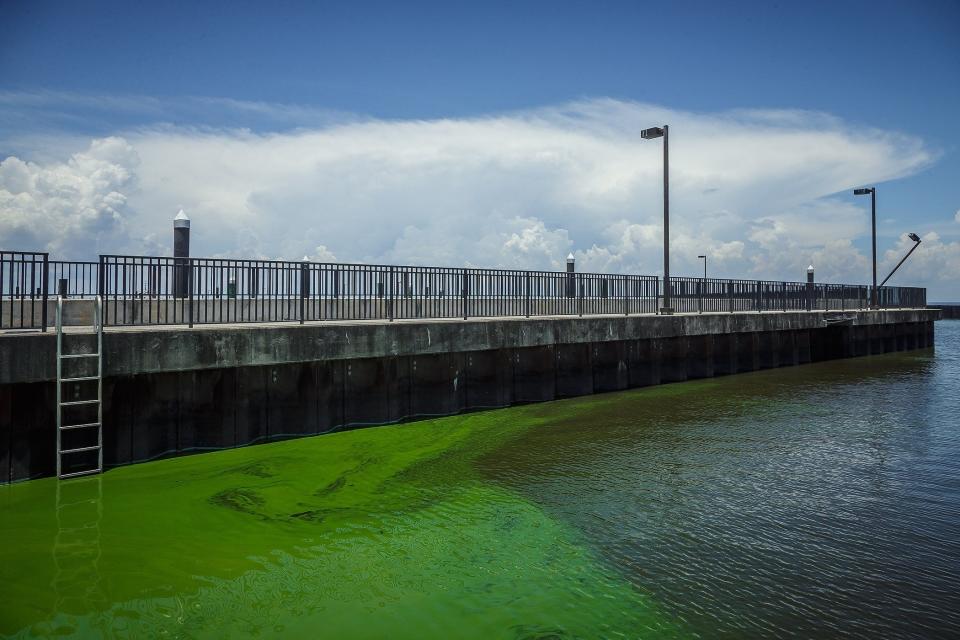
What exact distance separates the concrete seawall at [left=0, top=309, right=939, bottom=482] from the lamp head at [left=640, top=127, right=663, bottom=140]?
7.20 metres

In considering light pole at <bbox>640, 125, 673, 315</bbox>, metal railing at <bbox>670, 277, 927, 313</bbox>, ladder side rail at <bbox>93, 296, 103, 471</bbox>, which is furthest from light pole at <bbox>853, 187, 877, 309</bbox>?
ladder side rail at <bbox>93, 296, 103, 471</bbox>

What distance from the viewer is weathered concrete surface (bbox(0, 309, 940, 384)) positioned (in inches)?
396

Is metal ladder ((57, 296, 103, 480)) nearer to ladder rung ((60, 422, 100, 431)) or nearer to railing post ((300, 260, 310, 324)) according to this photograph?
ladder rung ((60, 422, 100, 431))

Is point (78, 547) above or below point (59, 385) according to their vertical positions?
below

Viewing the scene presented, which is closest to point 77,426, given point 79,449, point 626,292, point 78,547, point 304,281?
point 79,449

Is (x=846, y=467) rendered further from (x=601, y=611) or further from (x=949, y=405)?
(x=949, y=405)

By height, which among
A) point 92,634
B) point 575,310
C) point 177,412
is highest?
point 575,310

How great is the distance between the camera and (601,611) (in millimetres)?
5746

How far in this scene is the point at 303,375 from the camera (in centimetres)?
1341

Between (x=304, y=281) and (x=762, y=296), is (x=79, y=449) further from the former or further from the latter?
(x=762, y=296)

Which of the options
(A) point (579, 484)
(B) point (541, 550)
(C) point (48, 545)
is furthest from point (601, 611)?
(C) point (48, 545)

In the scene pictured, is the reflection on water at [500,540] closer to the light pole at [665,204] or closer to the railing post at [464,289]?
the railing post at [464,289]

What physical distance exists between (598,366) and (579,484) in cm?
1102

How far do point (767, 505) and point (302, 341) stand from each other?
8.72m
